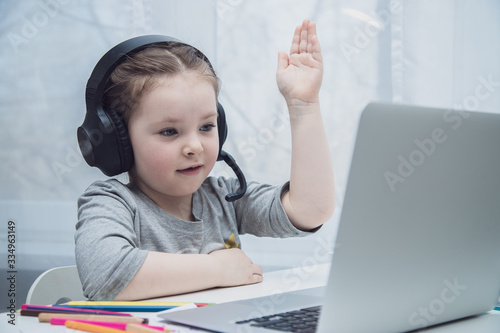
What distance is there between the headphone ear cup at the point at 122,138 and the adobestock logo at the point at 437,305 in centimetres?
59

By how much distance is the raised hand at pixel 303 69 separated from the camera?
3.23 ft

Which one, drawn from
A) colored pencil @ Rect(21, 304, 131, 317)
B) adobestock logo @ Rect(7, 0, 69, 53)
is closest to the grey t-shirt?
colored pencil @ Rect(21, 304, 131, 317)

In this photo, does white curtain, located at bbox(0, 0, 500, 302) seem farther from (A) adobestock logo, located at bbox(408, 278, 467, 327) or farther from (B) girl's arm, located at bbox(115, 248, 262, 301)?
(A) adobestock logo, located at bbox(408, 278, 467, 327)

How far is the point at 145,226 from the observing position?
0.94 meters

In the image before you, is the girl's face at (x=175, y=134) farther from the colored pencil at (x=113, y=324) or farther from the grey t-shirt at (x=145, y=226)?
the colored pencil at (x=113, y=324)

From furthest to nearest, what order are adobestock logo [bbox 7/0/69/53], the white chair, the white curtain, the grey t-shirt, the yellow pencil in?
adobestock logo [bbox 7/0/69/53], the white curtain, the white chair, the grey t-shirt, the yellow pencil

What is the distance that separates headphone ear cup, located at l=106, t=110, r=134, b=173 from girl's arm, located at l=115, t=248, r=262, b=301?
0.72 ft

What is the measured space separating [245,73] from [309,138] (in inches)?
27.2

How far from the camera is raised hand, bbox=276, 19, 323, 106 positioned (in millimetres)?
985

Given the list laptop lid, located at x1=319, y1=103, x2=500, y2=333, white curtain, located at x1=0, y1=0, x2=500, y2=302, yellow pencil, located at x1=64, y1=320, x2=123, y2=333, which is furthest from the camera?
white curtain, located at x1=0, y1=0, x2=500, y2=302

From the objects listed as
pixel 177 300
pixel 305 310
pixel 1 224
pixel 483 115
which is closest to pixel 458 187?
pixel 483 115

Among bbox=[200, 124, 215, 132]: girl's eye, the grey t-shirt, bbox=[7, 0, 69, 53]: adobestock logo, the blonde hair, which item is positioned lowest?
the grey t-shirt

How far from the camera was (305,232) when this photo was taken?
103cm

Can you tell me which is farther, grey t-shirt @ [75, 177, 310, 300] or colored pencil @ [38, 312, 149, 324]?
grey t-shirt @ [75, 177, 310, 300]
